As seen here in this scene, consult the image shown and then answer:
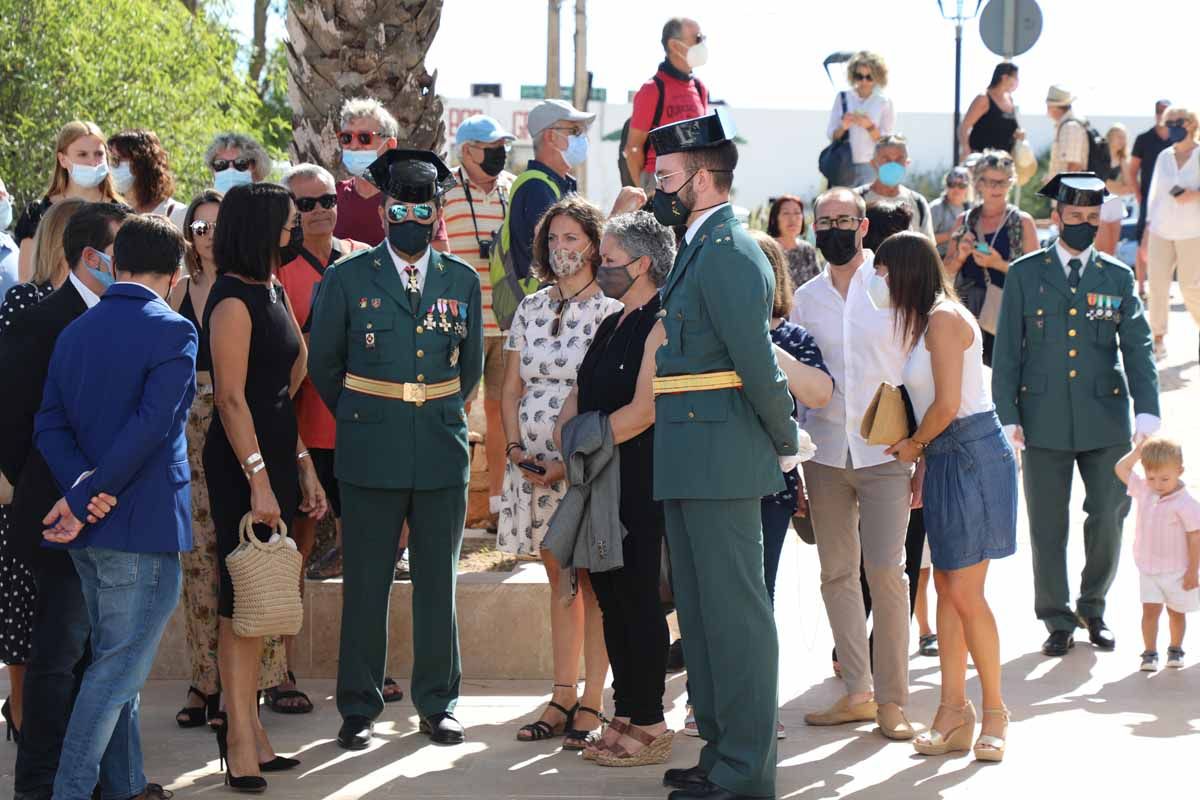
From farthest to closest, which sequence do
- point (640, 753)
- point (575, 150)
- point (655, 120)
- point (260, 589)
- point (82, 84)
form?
point (82, 84), point (655, 120), point (575, 150), point (640, 753), point (260, 589)

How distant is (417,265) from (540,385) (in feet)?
2.28

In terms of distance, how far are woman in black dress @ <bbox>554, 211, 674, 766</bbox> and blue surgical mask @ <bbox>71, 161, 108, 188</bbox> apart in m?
2.87

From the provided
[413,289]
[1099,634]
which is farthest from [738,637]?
[1099,634]

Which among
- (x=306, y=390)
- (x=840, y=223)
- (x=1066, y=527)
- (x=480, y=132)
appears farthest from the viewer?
(x=480, y=132)

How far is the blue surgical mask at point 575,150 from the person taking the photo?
8.42 metres

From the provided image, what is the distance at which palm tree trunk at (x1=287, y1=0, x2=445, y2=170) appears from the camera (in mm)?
9562

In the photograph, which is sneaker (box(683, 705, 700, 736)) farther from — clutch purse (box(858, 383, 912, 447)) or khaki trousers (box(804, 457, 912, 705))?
clutch purse (box(858, 383, 912, 447))

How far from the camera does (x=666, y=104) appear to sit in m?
10.3

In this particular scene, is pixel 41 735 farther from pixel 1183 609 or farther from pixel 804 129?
pixel 804 129

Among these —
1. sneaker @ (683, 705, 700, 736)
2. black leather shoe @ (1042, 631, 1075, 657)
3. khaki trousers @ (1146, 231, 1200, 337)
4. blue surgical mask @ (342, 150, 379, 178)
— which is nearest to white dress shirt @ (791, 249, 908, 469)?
sneaker @ (683, 705, 700, 736)

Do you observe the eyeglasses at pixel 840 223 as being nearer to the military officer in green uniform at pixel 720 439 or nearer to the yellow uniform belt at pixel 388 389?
the military officer in green uniform at pixel 720 439

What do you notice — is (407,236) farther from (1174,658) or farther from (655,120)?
(655,120)

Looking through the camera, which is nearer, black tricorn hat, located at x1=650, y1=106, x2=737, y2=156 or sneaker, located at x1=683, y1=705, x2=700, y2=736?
black tricorn hat, located at x1=650, y1=106, x2=737, y2=156

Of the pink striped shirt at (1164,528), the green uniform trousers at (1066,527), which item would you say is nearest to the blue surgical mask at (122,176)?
the green uniform trousers at (1066,527)
